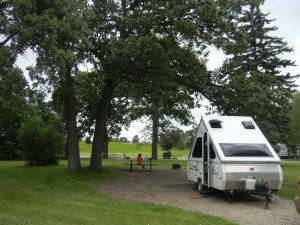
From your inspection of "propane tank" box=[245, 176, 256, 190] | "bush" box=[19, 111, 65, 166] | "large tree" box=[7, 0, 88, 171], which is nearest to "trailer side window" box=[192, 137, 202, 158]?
"propane tank" box=[245, 176, 256, 190]

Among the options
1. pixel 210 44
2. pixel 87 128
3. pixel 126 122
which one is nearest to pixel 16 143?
pixel 126 122

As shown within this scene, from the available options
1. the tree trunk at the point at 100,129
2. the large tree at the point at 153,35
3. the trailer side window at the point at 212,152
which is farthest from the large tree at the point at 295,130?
the trailer side window at the point at 212,152

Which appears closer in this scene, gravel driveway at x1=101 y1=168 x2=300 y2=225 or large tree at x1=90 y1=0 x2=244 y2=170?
gravel driveway at x1=101 y1=168 x2=300 y2=225

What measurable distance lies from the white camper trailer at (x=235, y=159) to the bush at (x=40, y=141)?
56.8ft

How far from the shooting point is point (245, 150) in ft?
45.4

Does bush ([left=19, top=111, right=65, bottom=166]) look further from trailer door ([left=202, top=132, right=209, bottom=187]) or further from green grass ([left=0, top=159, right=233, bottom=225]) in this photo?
trailer door ([left=202, top=132, right=209, bottom=187])

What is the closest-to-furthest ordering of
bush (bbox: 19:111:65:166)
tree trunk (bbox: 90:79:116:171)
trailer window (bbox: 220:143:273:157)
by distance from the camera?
trailer window (bbox: 220:143:273:157)
tree trunk (bbox: 90:79:116:171)
bush (bbox: 19:111:65:166)

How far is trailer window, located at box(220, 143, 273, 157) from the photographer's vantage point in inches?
539

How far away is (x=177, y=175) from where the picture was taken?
75.3 feet

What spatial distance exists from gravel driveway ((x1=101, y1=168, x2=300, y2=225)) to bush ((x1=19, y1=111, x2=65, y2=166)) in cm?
1204

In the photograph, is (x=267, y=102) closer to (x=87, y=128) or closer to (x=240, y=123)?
(x=240, y=123)

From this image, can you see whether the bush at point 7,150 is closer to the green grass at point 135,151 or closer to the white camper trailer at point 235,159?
the green grass at point 135,151

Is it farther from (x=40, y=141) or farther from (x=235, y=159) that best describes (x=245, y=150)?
(x=40, y=141)

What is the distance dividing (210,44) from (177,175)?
297 inches
